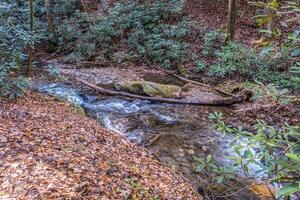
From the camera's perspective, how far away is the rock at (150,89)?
34.4 feet

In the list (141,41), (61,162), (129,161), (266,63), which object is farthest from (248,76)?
(61,162)

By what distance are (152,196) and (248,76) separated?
8.99 metres

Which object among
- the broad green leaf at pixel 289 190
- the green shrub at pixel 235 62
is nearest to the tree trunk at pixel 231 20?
the green shrub at pixel 235 62

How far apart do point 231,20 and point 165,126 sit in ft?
24.5

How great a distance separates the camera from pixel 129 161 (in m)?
5.05

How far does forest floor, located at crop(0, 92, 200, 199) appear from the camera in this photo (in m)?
3.53

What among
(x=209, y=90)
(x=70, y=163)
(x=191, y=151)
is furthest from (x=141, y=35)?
(x=70, y=163)

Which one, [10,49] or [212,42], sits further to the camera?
[212,42]

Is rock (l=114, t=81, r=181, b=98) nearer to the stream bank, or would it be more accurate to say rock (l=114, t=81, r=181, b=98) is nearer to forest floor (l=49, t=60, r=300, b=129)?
forest floor (l=49, t=60, r=300, b=129)

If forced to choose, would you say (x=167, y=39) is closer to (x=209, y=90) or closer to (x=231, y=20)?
(x=231, y=20)

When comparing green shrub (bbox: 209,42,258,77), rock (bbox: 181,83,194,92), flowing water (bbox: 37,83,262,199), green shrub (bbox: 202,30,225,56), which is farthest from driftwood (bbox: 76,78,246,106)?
green shrub (bbox: 202,30,225,56)

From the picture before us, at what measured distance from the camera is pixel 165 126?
834cm

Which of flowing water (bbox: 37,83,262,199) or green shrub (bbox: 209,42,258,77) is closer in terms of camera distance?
flowing water (bbox: 37,83,262,199)

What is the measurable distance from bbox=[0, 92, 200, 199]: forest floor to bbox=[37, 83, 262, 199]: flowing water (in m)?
0.83
